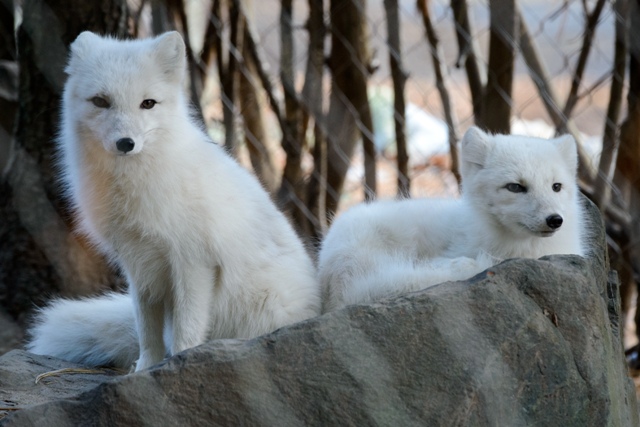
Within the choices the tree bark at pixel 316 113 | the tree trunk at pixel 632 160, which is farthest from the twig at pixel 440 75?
the tree trunk at pixel 632 160

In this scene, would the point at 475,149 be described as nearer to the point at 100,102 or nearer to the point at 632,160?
the point at 100,102

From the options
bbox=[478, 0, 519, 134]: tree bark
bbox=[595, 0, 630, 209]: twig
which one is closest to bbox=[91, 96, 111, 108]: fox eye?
bbox=[478, 0, 519, 134]: tree bark

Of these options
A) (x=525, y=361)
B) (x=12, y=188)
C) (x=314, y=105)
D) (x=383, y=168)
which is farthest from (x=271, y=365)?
(x=383, y=168)

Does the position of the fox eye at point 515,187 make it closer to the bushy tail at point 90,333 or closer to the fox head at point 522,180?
the fox head at point 522,180

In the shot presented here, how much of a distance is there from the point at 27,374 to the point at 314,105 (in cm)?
205

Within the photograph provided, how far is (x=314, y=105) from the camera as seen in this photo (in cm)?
392

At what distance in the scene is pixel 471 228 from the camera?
247cm

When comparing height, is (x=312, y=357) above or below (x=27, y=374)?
above

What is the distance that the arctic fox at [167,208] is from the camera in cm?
217

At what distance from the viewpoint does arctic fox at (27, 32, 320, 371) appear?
217 cm

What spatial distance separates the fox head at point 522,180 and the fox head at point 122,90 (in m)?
0.83

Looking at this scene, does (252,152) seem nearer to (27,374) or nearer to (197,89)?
(197,89)

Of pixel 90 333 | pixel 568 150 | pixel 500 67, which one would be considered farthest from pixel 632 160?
pixel 90 333

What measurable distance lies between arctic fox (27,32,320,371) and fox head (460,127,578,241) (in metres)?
0.53
